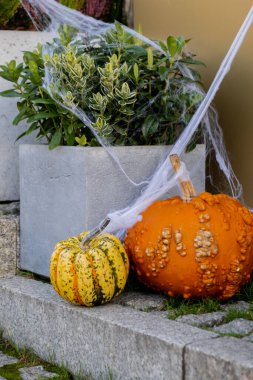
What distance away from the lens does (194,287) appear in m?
3.29

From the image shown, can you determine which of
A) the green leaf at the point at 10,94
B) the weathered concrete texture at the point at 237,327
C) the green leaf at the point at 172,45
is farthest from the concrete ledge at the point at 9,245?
the weathered concrete texture at the point at 237,327

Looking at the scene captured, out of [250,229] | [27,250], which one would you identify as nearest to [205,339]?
[250,229]

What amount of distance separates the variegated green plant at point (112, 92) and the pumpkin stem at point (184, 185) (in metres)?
0.29

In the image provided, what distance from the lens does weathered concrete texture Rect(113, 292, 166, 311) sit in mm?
3307

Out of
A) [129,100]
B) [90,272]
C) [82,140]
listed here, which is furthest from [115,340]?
[129,100]

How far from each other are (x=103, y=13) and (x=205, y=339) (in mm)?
2716

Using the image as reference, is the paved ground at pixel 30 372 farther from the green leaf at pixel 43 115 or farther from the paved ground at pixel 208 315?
the green leaf at pixel 43 115

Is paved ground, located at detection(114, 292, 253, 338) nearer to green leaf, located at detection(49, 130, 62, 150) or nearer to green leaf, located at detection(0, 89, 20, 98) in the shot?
green leaf, located at detection(49, 130, 62, 150)

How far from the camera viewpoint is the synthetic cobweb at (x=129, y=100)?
11.7 ft

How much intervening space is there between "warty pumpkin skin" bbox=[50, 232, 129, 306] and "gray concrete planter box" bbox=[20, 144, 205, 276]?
1.23ft

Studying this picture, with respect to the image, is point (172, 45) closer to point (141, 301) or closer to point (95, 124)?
point (95, 124)

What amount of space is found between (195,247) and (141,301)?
371 millimetres

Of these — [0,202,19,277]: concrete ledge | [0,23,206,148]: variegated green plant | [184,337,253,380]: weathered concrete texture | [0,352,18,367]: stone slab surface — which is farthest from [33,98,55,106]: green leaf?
[184,337,253,380]: weathered concrete texture

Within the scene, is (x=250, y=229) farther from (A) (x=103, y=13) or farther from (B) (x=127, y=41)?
(A) (x=103, y=13)
